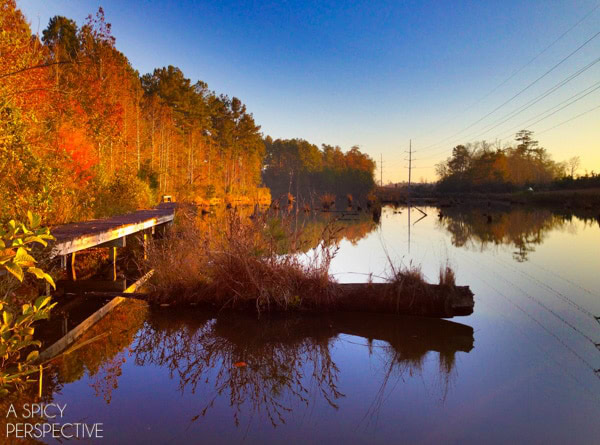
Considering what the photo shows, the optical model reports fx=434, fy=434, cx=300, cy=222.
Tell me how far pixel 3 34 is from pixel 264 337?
6778 millimetres

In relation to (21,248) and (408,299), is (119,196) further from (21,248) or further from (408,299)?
(21,248)

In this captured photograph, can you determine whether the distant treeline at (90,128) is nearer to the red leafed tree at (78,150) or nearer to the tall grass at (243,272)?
the red leafed tree at (78,150)

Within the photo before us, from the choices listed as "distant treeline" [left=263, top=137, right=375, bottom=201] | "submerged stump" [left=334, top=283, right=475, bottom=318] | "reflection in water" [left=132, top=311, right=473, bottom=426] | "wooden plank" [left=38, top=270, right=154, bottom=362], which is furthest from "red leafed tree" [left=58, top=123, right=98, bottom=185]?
"distant treeline" [left=263, top=137, right=375, bottom=201]

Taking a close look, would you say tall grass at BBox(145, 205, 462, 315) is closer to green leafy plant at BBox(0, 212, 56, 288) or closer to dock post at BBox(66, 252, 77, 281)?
dock post at BBox(66, 252, 77, 281)

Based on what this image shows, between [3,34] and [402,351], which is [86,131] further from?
[402,351]

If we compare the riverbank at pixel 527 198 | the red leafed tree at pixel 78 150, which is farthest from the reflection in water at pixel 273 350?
the riverbank at pixel 527 198

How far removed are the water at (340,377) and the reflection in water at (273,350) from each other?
2cm

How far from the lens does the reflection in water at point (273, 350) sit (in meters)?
4.66

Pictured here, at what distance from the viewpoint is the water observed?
395 centimetres

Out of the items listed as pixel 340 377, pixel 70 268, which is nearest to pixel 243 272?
pixel 340 377

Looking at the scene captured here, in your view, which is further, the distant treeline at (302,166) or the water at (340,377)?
the distant treeline at (302,166)

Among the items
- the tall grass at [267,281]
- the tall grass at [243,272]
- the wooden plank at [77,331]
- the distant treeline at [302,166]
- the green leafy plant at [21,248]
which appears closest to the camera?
the green leafy plant at [21,248]

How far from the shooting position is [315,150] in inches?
4572

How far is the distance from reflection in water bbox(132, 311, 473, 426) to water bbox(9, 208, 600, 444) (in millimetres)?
21
